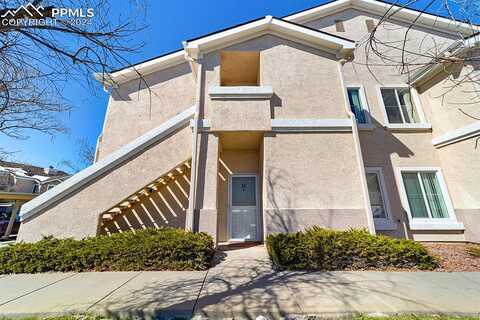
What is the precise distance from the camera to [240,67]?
29.8ft

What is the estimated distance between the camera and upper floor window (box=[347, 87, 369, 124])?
9.20m

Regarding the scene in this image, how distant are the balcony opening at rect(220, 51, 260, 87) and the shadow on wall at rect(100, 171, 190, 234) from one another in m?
4.91

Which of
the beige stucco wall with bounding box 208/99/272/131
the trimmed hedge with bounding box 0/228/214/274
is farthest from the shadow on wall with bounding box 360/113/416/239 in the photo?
the trimmed hedge with bounding box 0/228/214/274

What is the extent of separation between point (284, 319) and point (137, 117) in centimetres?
1046

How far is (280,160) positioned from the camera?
6.98 metres

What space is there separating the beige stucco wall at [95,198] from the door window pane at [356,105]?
817cm

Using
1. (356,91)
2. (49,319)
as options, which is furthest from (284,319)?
(356,91)

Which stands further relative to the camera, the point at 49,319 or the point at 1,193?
the point at 1,193

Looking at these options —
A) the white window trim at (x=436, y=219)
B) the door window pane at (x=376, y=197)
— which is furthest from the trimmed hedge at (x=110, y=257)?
the white window trim at (x=436, y=219)

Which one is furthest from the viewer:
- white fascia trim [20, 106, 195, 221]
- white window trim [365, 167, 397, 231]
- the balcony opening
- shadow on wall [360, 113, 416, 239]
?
the balcony opening

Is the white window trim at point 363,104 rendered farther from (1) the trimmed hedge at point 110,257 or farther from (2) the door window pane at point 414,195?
(1) the trimmed hedge at point 110,257

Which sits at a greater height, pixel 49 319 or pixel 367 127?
pixel 367 127

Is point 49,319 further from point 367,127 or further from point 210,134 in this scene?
point 367,127

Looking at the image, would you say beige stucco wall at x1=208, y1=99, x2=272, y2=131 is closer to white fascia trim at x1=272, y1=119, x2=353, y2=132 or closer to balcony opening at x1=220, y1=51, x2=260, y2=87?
white fascia trim at x1=272, y1=119, x2=353, y2=132
